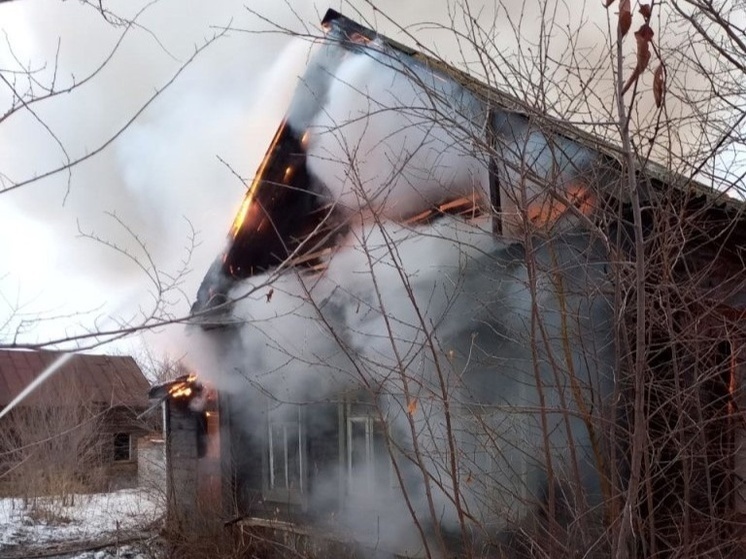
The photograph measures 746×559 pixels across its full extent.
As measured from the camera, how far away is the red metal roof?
22047mm

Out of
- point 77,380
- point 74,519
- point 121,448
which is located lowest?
point 74,519

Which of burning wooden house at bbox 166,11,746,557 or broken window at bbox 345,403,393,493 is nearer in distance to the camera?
burning wooden house at bbox 166,11,746,557

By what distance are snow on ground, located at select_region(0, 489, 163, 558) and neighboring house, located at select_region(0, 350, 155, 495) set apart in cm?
55

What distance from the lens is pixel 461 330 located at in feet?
23.7

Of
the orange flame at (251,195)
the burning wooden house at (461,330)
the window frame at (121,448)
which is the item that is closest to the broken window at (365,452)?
the burning wooden house at (461,330)

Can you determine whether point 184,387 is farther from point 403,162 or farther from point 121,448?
point 121,448

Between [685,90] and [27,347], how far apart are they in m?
4.22

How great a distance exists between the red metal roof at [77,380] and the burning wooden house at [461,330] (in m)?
12.0

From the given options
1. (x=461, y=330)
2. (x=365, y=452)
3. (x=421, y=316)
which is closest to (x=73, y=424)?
(x=365, y=452)

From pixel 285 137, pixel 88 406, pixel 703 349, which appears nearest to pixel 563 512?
pixel 703 349

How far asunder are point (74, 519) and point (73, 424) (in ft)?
9.21

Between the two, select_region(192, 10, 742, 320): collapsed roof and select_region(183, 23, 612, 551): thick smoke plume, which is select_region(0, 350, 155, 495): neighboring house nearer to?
select_region(192, 10, 742, 320): collapsed roof

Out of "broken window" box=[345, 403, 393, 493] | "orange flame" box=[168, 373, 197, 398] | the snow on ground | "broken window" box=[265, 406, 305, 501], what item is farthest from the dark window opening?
"broken window" box=[345, 403, 393, 493]

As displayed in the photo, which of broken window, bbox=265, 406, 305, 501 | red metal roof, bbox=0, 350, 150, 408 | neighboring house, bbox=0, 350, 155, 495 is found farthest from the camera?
red metal roof, bbox=0, 350, 150, 408
